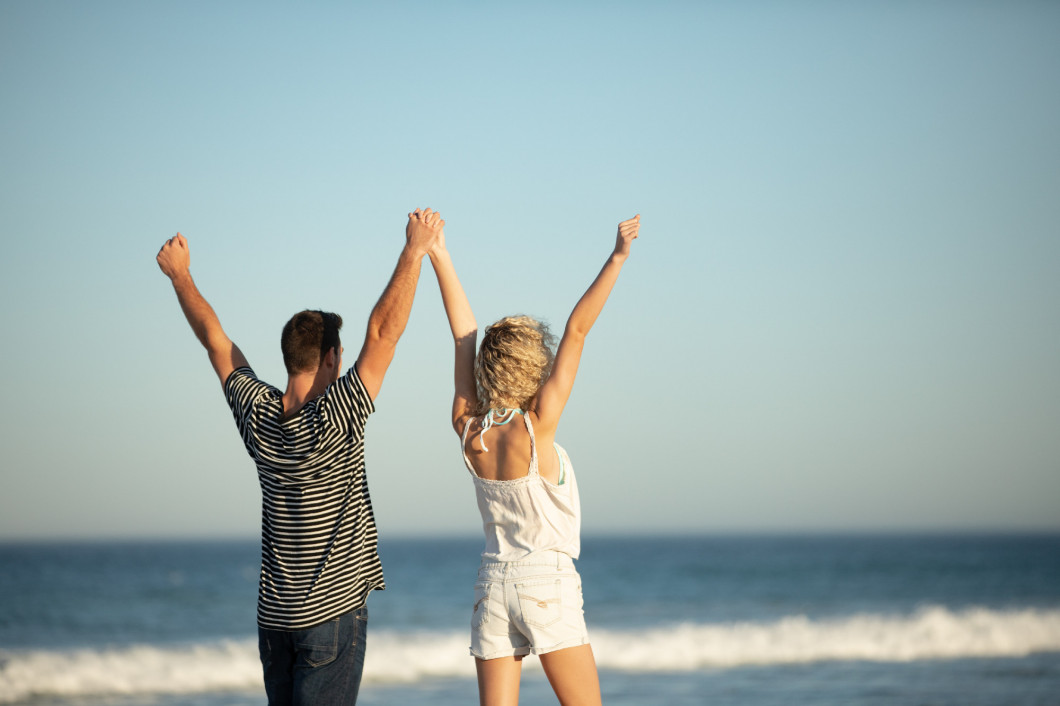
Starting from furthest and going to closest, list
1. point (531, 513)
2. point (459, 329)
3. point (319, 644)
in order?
point (459, 329) < point (531, 513) < point (319, 644)

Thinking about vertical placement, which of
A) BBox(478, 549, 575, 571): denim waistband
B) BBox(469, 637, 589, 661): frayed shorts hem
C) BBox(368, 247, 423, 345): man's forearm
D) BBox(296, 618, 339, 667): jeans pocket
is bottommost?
BBox(469, 637, 589, 661): frayed shorts hem

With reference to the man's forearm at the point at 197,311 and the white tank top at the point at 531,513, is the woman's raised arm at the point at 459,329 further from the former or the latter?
the man's forearm at the point at 197,311

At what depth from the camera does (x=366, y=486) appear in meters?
2.93

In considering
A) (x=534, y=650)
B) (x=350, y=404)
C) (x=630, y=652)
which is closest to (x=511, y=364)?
(x=350, y=404)

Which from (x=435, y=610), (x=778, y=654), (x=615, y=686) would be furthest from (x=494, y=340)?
(x=435, y=610)

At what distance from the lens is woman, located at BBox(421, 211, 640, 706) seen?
294 centimetres

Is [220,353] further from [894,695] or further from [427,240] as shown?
[894,695]

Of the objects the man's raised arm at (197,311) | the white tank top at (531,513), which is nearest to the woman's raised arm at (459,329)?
the white tank top at (531,513)

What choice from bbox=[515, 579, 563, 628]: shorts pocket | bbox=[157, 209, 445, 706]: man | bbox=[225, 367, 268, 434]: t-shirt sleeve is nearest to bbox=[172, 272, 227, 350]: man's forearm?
bbox=[225, 367, 268, 434]: t-shirt sleeve

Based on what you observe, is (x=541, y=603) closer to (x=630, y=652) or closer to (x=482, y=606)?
(x=482, y=606)

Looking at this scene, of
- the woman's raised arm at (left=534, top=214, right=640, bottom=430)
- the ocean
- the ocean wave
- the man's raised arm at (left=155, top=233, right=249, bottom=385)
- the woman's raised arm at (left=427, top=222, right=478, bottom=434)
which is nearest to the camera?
the woman's raised arm at (left=534, top=214, right=640, bottom=430)

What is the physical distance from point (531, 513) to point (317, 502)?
700 millimetres

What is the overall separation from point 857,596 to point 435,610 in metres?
11.3

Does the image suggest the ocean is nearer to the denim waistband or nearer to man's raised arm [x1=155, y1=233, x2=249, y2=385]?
the denim waistband
